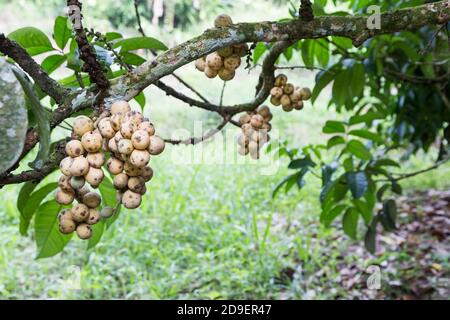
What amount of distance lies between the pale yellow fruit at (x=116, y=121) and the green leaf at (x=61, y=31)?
509 millimetres

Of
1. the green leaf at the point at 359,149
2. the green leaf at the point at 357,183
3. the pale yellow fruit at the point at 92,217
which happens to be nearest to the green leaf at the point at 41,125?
the pale yellow fruit at the point at 92,217

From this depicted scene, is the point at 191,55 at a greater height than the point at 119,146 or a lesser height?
greater

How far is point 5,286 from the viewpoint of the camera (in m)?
2.29

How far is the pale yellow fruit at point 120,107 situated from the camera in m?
0.66

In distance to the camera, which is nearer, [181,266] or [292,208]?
[181,266]

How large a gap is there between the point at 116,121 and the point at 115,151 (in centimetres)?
4

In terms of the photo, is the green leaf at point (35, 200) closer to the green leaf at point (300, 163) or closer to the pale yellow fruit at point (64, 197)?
the pale yellow fruit at point (64, 197)

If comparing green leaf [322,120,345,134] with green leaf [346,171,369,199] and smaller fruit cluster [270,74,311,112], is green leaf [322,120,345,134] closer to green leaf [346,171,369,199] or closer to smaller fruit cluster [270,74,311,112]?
green leaf [346,171,369,199]

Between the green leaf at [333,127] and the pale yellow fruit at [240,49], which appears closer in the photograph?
the pale yellow fruit at [240,49]

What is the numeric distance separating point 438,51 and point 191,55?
1579 millimetres
